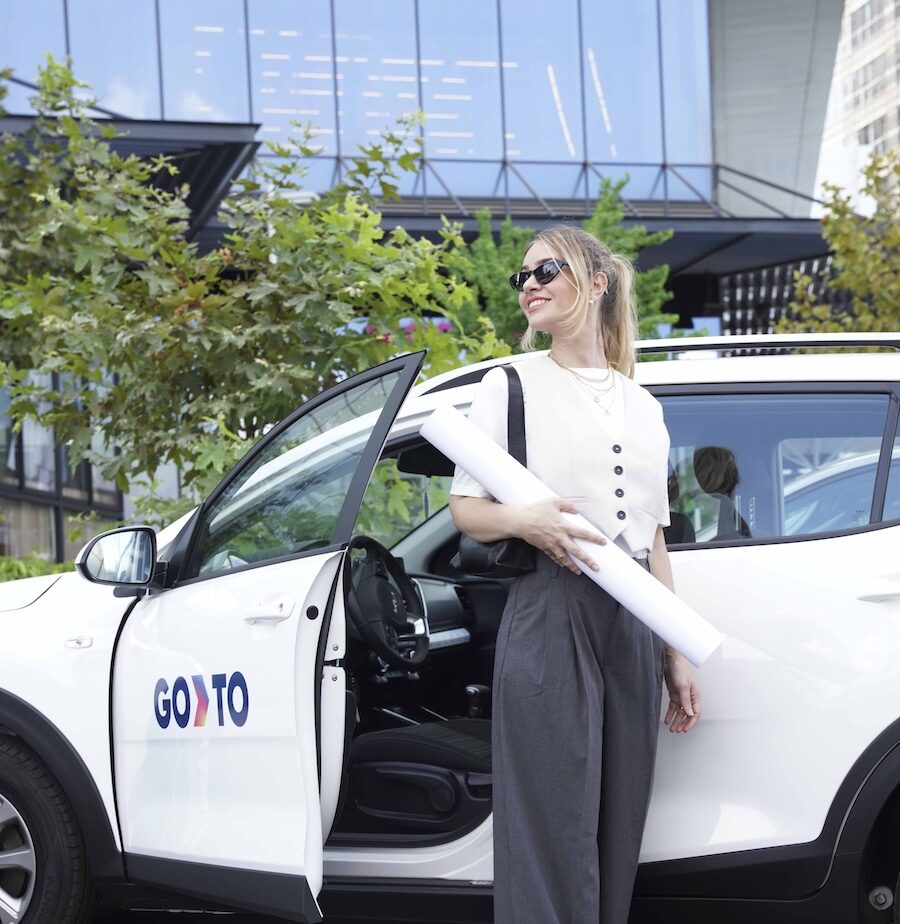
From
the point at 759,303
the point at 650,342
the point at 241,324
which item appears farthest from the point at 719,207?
the point at 650,342

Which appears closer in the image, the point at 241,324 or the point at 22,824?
the point at 22,824

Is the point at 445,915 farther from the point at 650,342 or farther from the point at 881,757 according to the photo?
the point at 650,342

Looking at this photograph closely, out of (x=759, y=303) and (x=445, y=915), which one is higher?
(x=759, y=303)

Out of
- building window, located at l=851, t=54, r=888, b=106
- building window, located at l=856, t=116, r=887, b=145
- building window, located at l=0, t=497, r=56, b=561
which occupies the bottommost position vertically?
building window, located at l=0, t=497, r=56, b=561

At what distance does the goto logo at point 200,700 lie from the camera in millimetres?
2789

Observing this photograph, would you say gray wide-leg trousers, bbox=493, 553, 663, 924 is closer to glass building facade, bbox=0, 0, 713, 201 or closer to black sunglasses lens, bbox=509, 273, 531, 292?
black sunglasses lens, bbox=509, 273, 531, 292

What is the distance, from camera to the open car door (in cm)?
270

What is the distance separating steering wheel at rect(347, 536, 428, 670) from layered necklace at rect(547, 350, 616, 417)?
89cm

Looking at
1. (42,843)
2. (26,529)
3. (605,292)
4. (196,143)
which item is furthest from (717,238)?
(42,843)

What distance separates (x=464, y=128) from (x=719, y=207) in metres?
3.93

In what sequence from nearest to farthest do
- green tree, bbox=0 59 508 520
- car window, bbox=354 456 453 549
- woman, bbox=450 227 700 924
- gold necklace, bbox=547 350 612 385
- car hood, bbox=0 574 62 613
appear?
woman, bbox=450 227 700 924
gold necklace, bbox=547 350 612 385
car hood, bbox=0 574 62 613
car window, bbox=354 456 453 549
green tree, bbox=0 59 508 520

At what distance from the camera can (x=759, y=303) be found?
67.8 feet

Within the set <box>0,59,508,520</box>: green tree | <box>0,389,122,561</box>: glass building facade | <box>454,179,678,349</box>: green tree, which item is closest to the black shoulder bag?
<box>0,59,508,520</box>: green tree

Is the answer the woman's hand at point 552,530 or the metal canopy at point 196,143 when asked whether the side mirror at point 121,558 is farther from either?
the metal canopy at point 196,143
